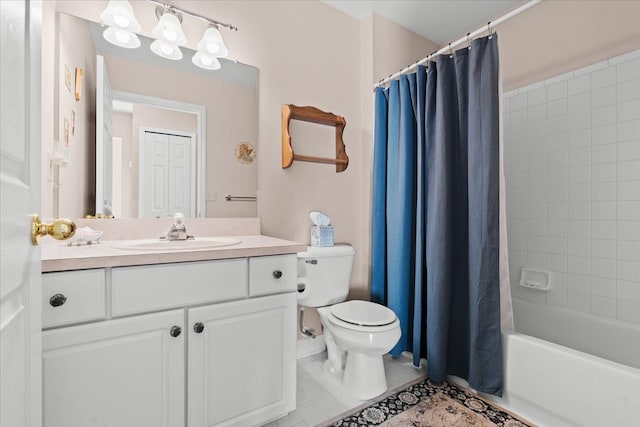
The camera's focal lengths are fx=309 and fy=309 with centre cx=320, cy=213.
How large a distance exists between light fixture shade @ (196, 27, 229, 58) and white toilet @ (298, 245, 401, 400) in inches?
48.3

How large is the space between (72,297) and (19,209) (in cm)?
61

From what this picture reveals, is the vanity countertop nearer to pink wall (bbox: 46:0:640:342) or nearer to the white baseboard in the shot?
pink wall (bbox: 46:0:640:342)

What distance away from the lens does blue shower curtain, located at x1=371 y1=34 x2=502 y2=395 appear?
1.54 metres

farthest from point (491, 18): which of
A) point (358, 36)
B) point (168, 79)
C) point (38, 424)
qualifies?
point (38, 424)

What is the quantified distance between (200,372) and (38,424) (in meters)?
0.58

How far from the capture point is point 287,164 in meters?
1.95

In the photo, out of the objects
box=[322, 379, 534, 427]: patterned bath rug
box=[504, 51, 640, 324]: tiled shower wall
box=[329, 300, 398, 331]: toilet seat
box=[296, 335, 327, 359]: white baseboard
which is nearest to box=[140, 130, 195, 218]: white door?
box=[329, 300, 398, 331]: toilet seat

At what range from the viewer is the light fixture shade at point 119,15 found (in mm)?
1416

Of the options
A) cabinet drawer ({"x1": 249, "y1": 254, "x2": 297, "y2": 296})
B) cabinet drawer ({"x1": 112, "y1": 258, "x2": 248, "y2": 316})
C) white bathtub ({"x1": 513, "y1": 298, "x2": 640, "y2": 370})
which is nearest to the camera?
cabinet drawer ({"x1": 112, "y1": 258, "x2": 248, "y2": 316})

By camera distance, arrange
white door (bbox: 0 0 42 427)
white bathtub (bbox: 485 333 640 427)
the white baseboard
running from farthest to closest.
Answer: the white baseboard → white bathtub (bbox: 485 333 640 427) → white door (bbox: 0 0 42 427)

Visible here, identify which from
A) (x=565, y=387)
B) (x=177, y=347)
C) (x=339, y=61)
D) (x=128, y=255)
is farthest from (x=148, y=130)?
(x=565, y=387)

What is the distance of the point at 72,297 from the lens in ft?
3.13

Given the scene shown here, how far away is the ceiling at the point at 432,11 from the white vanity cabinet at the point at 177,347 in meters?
1.93

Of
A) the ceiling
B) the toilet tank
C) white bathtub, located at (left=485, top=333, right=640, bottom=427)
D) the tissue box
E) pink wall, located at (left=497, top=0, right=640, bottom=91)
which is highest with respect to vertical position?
the ceiling
